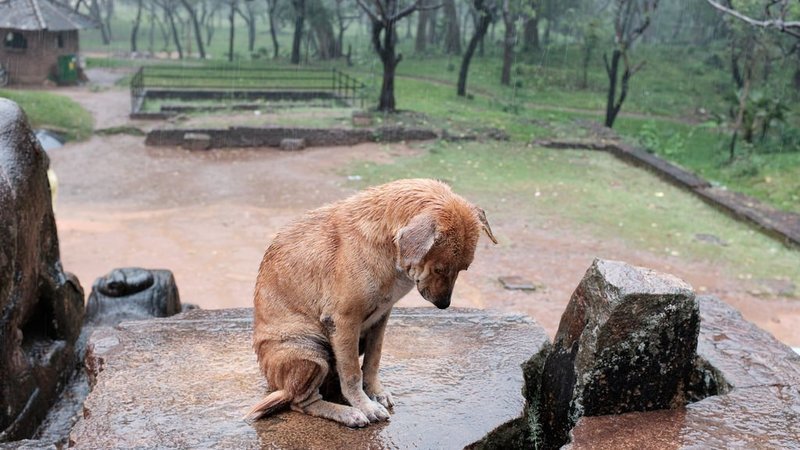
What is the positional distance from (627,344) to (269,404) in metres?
1.84

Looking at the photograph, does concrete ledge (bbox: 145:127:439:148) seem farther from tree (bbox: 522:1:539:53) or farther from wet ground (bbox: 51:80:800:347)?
tree (bbox: 522:1:539:53)

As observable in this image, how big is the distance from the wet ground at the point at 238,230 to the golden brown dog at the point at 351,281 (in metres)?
4.80

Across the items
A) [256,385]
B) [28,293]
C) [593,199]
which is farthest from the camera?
[593,199]

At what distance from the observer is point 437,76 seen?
29594 millimetres

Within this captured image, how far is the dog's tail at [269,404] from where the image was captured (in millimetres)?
3764

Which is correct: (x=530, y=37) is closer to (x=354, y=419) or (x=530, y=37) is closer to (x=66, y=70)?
(x=66, y=70)

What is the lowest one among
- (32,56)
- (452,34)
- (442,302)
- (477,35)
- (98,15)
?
(442,302)

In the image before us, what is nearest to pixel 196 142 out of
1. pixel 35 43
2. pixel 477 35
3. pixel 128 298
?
Result: pixel 128 298

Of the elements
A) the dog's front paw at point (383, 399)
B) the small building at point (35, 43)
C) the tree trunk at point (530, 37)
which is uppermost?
the tree trunk at point (530, 37)

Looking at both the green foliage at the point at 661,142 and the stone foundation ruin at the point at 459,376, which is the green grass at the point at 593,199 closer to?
the green foliage at the point at 661,142

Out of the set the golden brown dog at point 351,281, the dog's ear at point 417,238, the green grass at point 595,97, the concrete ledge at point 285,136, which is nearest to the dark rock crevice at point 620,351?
the golden brown dog at point 351,281

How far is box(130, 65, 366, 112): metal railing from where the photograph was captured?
23.0 metres

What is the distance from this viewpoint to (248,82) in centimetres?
2591

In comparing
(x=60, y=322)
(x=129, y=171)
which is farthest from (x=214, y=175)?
(x=60, y=322)
